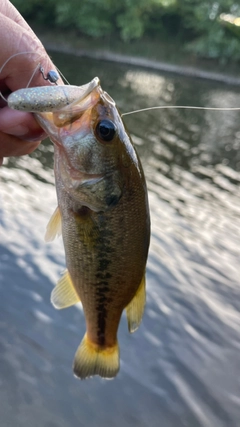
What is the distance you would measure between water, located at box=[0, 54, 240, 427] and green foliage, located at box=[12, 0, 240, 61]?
116 ft

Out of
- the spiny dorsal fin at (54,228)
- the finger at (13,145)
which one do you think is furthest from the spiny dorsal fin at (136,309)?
the finger at (13,145)

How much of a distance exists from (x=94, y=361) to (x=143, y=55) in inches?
1722

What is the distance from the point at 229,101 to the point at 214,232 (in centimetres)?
2183

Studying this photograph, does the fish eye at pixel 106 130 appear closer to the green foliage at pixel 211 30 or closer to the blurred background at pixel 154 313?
the blurred background at pixel 154 313

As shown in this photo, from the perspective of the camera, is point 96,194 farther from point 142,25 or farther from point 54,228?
point 142,25

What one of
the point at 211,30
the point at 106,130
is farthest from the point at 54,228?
the point at 211,30

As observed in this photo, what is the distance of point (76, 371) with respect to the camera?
8.27ft

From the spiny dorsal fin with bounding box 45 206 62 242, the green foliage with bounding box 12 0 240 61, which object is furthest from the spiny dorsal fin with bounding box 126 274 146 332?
the green foliage with bounding box 12 0 240 61

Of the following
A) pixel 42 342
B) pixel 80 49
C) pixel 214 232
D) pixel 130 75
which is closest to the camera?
pixel 42 342

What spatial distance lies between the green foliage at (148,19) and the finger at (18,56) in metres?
43.7

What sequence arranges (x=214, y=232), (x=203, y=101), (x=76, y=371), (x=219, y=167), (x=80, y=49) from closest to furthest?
(x=76, y=371) < (x=214, y=232) < (x=219, y=167) < (x=203, y=101) < (x=80, y=49)

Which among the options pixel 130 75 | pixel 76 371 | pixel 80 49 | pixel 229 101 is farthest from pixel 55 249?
pixel 80 49

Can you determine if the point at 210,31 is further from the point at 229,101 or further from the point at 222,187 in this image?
the point at 222,187

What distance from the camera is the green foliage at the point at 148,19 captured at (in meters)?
42.7
